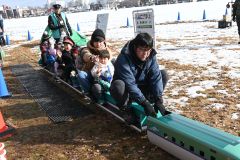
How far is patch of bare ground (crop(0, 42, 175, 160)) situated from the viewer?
4309 mm

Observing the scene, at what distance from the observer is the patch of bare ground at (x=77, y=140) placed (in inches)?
170

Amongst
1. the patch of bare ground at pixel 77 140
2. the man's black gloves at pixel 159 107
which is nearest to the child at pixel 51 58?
the patch of bare ground at pixel 77 140

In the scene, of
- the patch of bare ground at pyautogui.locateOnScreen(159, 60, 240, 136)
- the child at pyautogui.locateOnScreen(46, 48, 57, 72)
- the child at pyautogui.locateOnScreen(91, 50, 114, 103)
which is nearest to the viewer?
the patch of bare ground at pyautogui.locateOnScreen(159, 60, 240, 136)

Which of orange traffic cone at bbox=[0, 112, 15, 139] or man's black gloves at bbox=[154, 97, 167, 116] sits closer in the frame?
man's black gloves at bbox=[154, 97, 167, 116]

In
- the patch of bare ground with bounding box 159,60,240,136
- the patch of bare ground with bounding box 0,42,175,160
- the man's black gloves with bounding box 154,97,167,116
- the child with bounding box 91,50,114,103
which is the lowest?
the patch of bare ground with bounding box 0,42,175,160

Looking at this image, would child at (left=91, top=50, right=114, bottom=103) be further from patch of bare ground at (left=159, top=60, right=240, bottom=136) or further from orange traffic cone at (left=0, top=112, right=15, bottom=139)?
orange traffic cone at (left=0, top=112, right=15, bottom=139)

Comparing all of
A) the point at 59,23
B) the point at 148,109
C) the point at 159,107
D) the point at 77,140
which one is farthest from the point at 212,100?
the point at 59,23

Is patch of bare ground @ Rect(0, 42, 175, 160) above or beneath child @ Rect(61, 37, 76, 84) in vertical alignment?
beneath

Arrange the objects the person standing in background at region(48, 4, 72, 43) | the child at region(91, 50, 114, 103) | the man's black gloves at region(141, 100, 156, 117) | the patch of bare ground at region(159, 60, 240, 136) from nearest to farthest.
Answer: the man's black gloves at region(141, 100, 156, 117) → the patch of bare ground at region(159, 60, 240, 136) → the child at region(91, 50, 114, 103) → the person standing in background at region(48, 4, 72, 43)

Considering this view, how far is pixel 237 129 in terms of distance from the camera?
4602 mm

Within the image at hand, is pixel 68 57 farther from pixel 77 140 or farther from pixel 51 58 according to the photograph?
pixel 77 140

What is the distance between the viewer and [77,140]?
4.82 metres

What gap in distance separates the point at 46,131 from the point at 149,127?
194cm

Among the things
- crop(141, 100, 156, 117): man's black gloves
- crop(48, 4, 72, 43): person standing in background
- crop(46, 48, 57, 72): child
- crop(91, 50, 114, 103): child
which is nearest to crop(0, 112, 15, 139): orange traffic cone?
crop(91, 50, 114, 103): child
